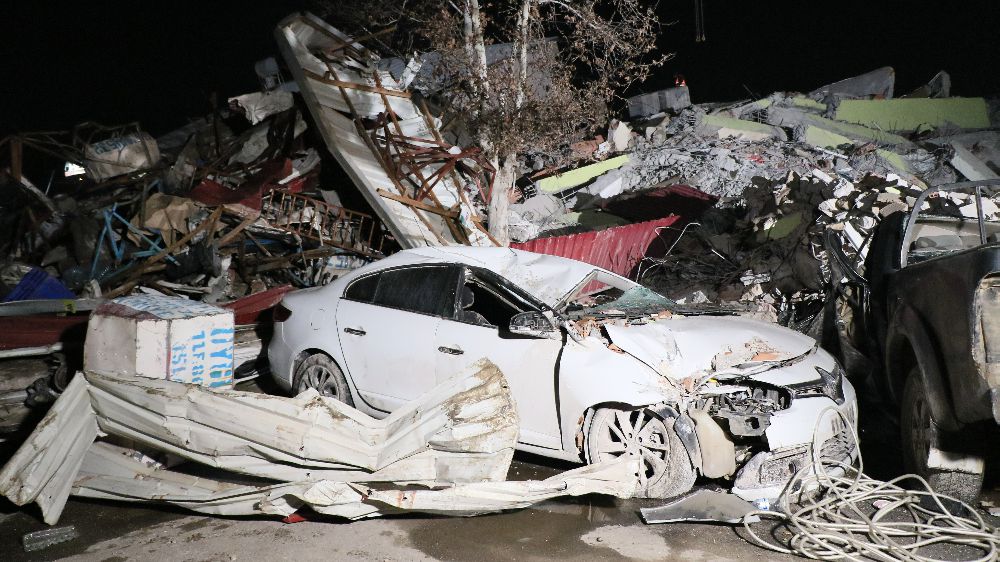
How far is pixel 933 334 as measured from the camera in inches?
181

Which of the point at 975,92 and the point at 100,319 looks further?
the point at 975,92

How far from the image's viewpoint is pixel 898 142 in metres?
16.4

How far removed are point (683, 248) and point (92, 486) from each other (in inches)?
292

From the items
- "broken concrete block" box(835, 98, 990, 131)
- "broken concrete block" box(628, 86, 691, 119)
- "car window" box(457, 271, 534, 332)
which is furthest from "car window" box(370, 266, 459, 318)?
"broken concrete block" box(835, 98, 990, 131)

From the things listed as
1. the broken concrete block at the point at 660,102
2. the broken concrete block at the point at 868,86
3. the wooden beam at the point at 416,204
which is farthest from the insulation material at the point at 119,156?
the broken concrete block at the point at 868,86

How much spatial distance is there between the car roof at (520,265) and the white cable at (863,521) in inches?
79.6

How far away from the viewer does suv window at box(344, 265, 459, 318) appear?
5727mm

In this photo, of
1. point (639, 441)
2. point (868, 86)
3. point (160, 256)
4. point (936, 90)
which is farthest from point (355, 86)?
point (936, 90)

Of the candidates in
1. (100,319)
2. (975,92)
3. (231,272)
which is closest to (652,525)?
(100,319)

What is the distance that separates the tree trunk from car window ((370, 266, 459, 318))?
Result: 21.3ft

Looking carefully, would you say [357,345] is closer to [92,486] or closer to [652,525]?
[92,486]

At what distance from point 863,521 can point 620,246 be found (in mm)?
6575

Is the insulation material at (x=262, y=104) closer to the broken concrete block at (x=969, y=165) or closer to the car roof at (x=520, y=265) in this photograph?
the car roof at (x=520, y=265)

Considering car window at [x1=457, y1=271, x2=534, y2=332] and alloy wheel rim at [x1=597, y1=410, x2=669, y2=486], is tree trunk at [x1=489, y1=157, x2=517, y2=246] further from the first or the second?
alloy wheel rim at [x1=597, y1=410, x2=669, y2=486]
